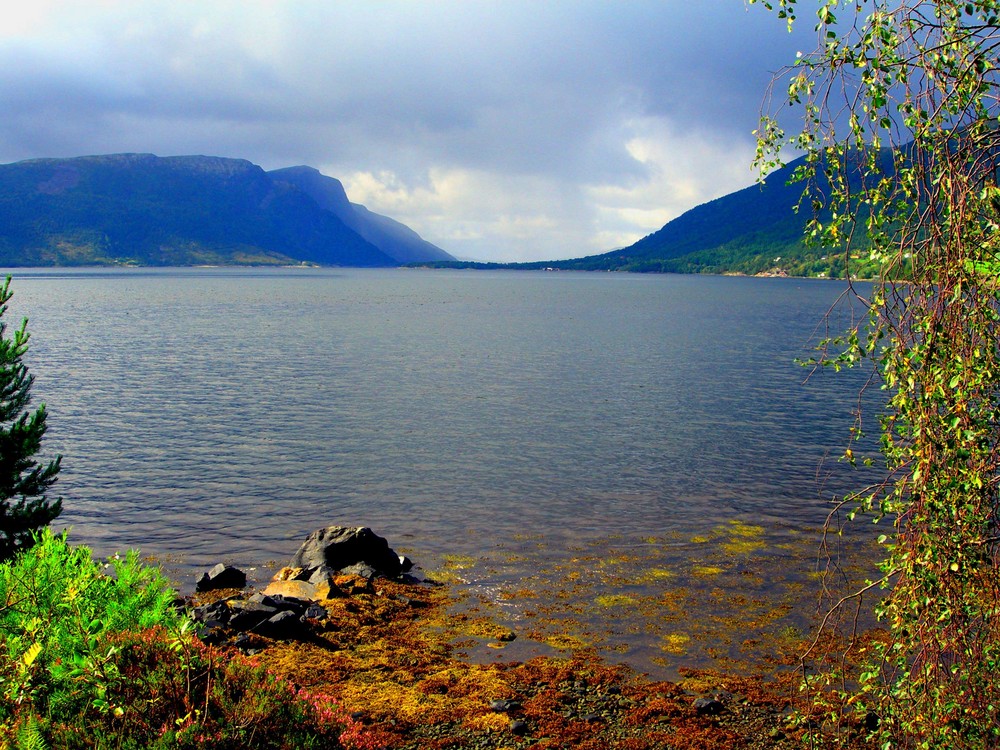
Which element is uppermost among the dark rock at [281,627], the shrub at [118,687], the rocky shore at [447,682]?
the shrub at [118,687]

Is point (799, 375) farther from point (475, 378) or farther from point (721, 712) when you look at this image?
point (721, 712)

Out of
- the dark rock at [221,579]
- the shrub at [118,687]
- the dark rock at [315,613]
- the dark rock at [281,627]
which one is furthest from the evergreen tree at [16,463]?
the shrub at [118,687]

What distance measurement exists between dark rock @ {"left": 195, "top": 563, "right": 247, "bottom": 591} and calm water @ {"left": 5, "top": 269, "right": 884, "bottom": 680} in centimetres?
110

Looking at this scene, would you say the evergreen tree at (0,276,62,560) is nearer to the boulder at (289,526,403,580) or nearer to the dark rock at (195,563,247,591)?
the dark rock at (195,563,247,591)

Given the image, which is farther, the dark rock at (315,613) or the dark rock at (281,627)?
Answer: the dark rock at (315,613)

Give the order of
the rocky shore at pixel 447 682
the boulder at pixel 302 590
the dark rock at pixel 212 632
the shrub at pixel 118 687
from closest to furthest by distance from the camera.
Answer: the shrub at pixel 118 687 < the rocky shore at pixel 447 682 < the dark rock at pixel 212 632 < the boulder at pixel 302 590

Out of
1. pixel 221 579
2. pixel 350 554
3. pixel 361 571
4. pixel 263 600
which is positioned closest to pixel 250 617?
pixel 263 600

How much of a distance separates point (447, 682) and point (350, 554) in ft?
27.7

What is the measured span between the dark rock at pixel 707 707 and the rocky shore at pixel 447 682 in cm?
3

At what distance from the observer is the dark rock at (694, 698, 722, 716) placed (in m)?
16.2

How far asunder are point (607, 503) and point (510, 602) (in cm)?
1094

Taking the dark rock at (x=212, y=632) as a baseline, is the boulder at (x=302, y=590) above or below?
below

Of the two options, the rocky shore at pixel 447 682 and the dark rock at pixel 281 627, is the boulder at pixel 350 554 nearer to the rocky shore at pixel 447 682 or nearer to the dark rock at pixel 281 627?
the rocky shore at pixel 447 682

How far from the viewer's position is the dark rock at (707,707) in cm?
1616
